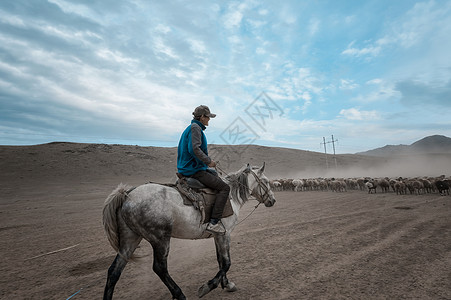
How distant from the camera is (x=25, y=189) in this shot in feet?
79.0

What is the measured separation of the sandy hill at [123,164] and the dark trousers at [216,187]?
31.1 m

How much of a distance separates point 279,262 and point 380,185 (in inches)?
744

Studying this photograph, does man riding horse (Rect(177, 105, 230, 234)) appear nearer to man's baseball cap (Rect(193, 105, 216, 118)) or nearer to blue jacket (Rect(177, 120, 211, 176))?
blue jacket (Rect(177, 120, 211, 176))

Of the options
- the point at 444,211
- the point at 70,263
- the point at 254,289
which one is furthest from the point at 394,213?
the point at 70,263

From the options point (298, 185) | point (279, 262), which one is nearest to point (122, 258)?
point (279, 262)

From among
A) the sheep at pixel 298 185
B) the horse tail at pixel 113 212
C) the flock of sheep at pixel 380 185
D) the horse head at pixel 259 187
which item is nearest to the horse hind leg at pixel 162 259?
the horse tail at pixel 113 212

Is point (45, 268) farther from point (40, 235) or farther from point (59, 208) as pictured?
point (59, 208)

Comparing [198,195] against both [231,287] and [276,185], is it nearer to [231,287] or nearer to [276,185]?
[231,287]

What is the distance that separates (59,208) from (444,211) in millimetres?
22350

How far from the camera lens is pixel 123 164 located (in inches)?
1770

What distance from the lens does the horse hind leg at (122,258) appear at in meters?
3.36

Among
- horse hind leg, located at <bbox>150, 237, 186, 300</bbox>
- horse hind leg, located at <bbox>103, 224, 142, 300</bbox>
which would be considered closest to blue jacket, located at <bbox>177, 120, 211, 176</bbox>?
horse hind leg, located at <bbox>150, 237, 186, 300</bbox>

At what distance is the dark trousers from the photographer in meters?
3.92

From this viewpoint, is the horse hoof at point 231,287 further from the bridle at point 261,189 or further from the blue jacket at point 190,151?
the blue jacket at point 190,151
